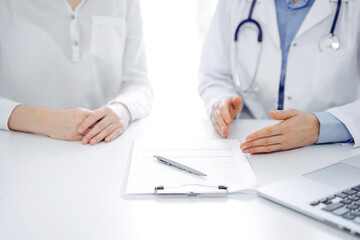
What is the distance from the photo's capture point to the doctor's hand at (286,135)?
3.02ft

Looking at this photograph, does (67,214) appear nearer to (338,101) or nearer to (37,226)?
(37,226)

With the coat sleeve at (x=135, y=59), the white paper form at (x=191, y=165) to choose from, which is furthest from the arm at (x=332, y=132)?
the coat sleeve at (x=135, y=59)

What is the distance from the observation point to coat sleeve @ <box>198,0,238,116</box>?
1.38 metres

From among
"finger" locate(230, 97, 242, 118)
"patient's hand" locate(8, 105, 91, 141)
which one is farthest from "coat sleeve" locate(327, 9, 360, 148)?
"patient's hand" locate(8, 105, 91, 141)

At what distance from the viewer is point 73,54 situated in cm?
127

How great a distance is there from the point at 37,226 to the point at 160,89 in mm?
1470

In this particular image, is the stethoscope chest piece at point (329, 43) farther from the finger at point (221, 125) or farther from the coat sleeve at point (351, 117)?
the finger at point (221, 125)

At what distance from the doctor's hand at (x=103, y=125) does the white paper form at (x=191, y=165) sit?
9cm

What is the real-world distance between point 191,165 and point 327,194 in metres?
0.31

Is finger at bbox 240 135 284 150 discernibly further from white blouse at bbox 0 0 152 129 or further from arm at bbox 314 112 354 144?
white blouse at bbox 0 0 152 129

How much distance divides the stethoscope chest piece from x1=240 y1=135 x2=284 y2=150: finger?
475 mm

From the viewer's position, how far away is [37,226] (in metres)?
0.62

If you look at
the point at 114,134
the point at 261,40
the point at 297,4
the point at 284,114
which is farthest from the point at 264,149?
the point at 297,4

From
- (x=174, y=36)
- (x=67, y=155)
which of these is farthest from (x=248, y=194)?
(x=174, y=36)
